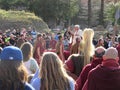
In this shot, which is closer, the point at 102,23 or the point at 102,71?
the point at 102,71

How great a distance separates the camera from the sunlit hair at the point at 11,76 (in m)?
4.66

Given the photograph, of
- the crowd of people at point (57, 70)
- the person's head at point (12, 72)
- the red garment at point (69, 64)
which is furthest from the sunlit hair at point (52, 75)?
the red garment at point (69, 64)

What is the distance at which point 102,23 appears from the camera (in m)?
77.6

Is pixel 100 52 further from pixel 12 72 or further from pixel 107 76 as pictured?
pixel 12 72

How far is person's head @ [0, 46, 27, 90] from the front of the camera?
466 cm

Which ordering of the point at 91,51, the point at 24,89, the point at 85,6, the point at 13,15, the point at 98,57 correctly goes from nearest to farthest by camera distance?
the point at 24,89
the point at 98,57
the point at 91,51
the point at 13,15
the point at 85,6

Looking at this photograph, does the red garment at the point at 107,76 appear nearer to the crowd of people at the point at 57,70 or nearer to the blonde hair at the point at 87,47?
the crowd of people at the point at 57,70

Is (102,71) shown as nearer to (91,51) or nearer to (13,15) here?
(91,51)

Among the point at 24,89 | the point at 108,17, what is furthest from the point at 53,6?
the point at 24,89

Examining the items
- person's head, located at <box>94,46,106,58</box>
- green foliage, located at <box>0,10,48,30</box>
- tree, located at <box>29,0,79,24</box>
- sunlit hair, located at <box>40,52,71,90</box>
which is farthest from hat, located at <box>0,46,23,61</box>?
tree, located at <box>29,0,79,24</box>

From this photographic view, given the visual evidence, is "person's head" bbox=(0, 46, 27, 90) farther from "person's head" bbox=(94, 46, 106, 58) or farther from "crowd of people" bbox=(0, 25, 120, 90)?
"person's head" bbox=(94, 46, 106, 58)

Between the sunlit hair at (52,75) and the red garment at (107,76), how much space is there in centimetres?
88

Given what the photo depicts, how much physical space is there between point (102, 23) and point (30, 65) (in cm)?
7012

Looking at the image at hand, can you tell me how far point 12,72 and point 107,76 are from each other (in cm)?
196
